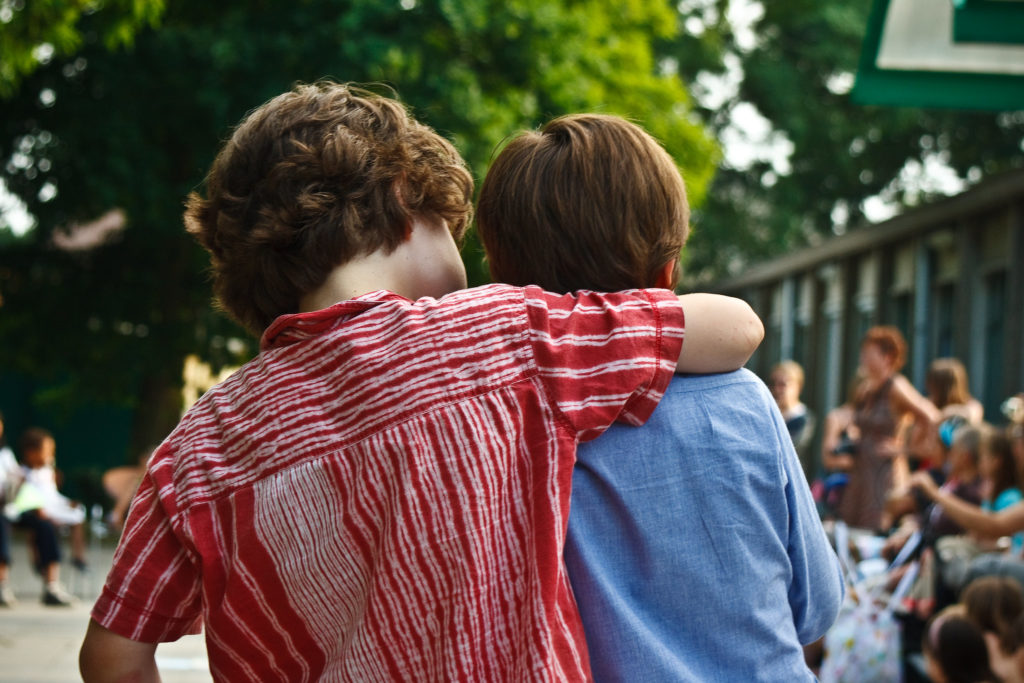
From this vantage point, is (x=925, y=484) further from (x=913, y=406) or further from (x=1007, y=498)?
(x=913, y=406)

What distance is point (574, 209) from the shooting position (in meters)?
1.78

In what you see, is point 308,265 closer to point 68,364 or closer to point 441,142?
point 441,142

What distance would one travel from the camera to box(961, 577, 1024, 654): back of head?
470 cm

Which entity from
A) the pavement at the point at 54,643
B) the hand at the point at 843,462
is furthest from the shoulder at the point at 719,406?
the hand at the point at 843,462

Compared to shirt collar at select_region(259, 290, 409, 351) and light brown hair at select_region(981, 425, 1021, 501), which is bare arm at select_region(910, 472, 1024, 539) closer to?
light brown hair at select_region(981, 425, 1021, 501)

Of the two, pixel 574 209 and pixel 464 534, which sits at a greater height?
pixel 574 209

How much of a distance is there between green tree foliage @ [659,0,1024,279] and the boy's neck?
2513 centimetres

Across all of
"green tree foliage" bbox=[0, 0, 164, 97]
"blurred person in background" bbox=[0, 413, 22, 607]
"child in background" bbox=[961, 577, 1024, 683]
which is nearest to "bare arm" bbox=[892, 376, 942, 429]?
"child in background" bbox=[961, 577, 1024, 683]

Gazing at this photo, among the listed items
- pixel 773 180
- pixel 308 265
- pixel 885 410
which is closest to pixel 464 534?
pixel 308 265

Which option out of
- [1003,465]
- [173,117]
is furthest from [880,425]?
[173,117]

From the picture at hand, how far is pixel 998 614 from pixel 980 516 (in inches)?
44.7

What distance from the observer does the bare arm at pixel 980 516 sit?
18.3 ft

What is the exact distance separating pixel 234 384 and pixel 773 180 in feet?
90.8

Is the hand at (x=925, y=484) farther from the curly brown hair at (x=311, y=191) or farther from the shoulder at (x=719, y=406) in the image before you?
the curly brown hair at (x=311, y=191)
